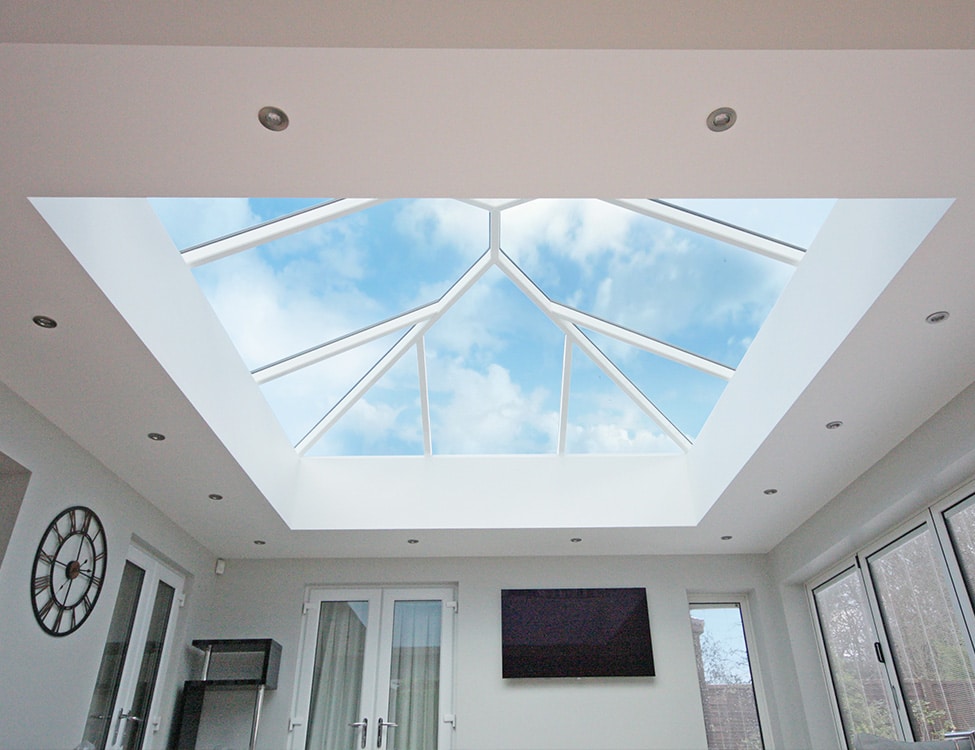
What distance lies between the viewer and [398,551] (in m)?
7.00

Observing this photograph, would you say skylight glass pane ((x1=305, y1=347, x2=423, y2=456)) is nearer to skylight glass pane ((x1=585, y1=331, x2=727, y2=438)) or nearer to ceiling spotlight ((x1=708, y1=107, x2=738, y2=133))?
skylight glass pane ((x1=585, y1=331, x2=727, y2=438))

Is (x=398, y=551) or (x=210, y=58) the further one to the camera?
(x=398, y=551)

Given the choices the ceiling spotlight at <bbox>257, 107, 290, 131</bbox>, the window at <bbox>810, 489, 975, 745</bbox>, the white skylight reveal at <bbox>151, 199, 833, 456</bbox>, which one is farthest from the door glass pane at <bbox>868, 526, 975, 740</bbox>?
the ceiling spotlight at <bbox>257, 107, 290, 131</bbox>

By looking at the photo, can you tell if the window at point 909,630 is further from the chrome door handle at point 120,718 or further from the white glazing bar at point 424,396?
the chrome door handle at point 120,718

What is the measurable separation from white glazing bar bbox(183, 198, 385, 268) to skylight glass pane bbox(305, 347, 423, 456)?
166 centimetres

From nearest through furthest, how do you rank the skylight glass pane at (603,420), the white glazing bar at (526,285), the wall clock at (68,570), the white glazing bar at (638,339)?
the wall clock at (68,570) < the white glazing bar at (526,285) < the white glazing bar at (638,339) < the skylight glass pane at (603,420)

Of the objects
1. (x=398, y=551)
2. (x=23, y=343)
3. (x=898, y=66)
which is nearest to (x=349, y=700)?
(x=398, y=551)

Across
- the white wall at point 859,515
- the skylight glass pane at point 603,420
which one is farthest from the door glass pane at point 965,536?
the skylight glass pane at point 603,420

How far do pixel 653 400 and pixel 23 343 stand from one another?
14.5 feet

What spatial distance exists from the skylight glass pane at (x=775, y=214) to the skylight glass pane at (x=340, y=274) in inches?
56.8

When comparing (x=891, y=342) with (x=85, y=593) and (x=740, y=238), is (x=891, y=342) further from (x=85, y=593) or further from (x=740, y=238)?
(x=85, y=593)

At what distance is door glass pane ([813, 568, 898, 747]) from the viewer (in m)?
5.61

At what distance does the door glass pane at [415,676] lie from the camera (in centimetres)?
655

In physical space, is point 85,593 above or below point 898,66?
below
